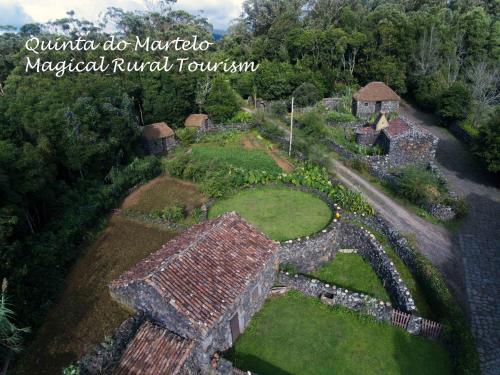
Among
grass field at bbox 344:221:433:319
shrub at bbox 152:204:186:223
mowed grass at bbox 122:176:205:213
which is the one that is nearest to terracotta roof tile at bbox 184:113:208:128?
mowed grass at bbox 122:176:205:213

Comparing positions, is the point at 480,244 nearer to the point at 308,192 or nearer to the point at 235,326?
the point at 308,192

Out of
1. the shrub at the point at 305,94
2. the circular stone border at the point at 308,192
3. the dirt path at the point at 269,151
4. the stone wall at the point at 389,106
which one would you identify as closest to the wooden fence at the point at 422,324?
the circular stone border at the point at 308,192

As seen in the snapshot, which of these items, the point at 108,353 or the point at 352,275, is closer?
the point at 108,353

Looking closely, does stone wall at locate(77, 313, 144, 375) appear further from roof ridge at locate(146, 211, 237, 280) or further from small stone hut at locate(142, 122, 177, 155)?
small stone hut at locate(142, 122, 177, 155)

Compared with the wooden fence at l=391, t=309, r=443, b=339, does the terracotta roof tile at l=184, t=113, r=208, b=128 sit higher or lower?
higher

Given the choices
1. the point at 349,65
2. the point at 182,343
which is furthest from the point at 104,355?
the point at 349,65

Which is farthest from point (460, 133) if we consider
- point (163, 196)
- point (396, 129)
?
point (163, 196)

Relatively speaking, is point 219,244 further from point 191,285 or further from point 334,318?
point 334,318
